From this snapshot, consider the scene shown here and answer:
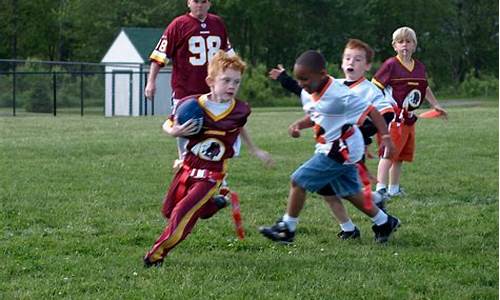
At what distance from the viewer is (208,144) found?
6777 mm

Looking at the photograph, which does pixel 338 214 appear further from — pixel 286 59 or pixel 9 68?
pixel 286 59

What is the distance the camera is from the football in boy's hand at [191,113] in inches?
261

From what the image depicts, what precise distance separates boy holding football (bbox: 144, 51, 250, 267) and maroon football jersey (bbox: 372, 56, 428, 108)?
335cm

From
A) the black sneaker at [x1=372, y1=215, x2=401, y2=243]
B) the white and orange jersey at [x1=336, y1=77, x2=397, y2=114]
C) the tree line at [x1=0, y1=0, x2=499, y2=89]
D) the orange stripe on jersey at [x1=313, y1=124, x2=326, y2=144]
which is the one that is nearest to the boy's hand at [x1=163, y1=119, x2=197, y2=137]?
the orange stripe on jersey at [x1=313, y1=124, x2=326, y2=144]

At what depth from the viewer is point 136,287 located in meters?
5.96

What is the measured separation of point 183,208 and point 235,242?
93cm

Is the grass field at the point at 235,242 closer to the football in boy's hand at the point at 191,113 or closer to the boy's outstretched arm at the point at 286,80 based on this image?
the football in boy's hand at the point at 191,113

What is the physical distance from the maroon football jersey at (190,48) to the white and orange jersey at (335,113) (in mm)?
2223

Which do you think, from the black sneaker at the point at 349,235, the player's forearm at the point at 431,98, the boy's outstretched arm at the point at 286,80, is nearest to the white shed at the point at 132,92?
the player's forearm at the point at 431,98

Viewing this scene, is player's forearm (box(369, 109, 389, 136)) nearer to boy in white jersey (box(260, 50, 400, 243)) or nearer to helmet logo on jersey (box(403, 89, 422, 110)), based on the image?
boy in white jersey (box(260, 50, 400, 243))

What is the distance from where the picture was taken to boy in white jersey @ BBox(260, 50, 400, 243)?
6.93 m

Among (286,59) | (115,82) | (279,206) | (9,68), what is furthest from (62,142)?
(286,59)

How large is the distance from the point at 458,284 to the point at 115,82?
3283 cm

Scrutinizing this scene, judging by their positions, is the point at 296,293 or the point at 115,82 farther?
the point at 115,82
